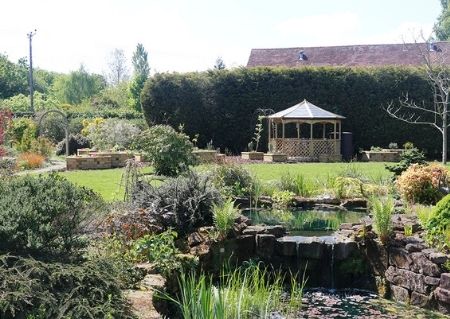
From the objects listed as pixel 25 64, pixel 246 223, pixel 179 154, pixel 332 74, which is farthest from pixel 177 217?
pixel 25 64

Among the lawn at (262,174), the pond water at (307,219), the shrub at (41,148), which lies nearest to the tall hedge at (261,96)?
the lawn at (262,174)

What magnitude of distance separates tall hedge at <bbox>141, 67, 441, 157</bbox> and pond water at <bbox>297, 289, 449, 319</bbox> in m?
17.9

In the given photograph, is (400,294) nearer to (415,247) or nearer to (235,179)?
(415,247)

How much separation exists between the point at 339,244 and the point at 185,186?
235cm

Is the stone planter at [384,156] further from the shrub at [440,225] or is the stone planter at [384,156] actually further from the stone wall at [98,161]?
the shrub at [440,225]

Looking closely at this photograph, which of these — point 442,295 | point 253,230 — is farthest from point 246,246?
point 442,295

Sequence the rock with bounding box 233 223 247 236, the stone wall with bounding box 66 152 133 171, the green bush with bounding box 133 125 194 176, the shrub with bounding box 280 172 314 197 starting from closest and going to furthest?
the rock with bounding box 233 223 247 236 → the shrub with bounding box 280 172 314 197 → the green bush with bounding box 133 125 194 176 → the stone wall with bounding box 66 152 133 171

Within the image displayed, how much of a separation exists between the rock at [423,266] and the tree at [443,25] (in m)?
56.7

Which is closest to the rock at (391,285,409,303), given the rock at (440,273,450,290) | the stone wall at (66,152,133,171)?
the rock at (440,273,450,290)

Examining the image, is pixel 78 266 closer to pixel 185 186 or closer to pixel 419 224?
pixel 185 186

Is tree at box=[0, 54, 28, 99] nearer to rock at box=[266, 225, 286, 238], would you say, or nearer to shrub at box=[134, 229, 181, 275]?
rock at box=[266, 225, 286, 238]

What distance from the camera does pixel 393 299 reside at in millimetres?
8211

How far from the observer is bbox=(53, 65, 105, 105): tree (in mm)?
70562

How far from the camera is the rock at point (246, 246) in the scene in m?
9.01
